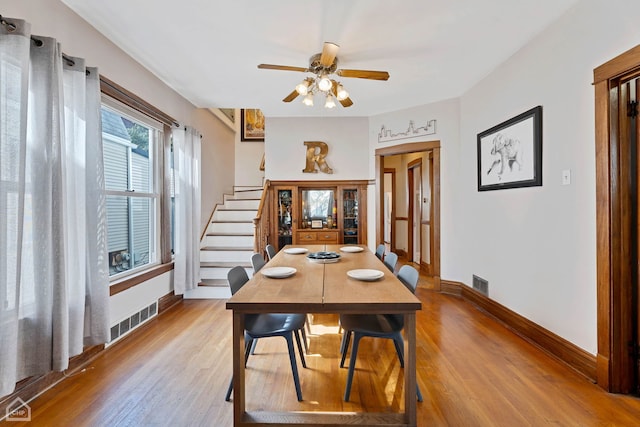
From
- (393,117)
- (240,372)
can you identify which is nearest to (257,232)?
(240,372)

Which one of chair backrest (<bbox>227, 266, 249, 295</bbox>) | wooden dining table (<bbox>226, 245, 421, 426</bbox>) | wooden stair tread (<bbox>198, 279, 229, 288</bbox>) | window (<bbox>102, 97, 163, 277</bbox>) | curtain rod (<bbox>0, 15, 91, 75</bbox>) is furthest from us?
wooden stair tread (<bbox>198, 279, 229, 288</bbox>)

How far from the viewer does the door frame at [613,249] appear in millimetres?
1906

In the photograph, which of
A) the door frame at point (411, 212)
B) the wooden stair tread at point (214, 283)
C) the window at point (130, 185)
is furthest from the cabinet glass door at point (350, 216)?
the window at point (130, 185)

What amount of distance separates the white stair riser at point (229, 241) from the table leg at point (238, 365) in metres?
3.11

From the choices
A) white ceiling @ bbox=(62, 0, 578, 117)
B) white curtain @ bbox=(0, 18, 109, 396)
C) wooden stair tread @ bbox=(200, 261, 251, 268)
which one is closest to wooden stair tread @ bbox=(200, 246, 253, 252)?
wooden stair tread @ bbox=(200, 261, 251, 268)

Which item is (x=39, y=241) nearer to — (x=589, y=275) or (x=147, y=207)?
(x=147, y=207)

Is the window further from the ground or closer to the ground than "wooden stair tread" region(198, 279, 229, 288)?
further from the ground

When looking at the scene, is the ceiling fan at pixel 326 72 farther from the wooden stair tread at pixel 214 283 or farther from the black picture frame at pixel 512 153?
the wooden stair tread at pixel 214 283

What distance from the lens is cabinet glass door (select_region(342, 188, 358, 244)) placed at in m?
5.03

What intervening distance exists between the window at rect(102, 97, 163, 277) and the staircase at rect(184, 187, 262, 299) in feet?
2.80

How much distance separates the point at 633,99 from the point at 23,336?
4.02 metres

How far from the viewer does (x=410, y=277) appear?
2098mm

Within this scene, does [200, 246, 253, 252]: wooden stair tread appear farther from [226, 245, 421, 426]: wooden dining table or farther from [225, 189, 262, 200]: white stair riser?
[226, 245, 421, 426]: wooden dining table

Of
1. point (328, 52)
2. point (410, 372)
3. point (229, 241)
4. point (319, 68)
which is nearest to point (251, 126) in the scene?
point (229, 241)
